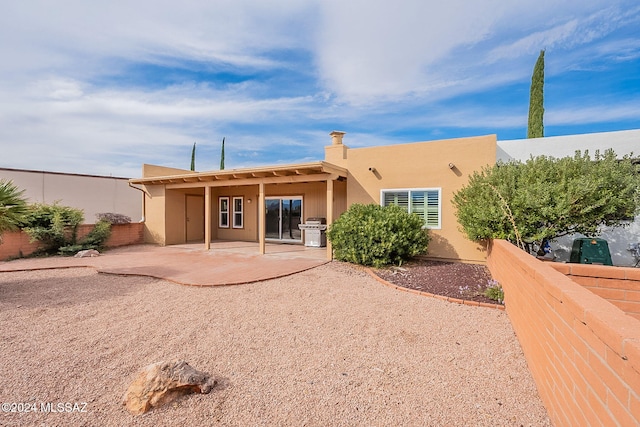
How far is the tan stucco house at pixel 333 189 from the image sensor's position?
8.97 meters

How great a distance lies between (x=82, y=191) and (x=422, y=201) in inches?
690

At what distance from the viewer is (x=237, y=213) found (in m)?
15.1

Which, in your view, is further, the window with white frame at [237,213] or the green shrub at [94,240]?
the window with white frame at [237,213]

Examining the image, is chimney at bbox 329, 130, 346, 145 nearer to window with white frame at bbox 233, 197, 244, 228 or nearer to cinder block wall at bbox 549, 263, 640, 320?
window with white frame at bbox 233, 197, 244, 228

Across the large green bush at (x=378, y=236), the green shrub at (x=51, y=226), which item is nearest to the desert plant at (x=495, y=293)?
the large green bush at (x=378, y=236)

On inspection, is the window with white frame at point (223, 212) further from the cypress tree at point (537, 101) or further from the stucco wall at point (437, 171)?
the cypress tree at point (537, 101)

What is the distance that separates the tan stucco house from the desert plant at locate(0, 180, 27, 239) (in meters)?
5.46

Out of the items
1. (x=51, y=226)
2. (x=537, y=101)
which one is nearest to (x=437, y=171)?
(x=537, y=101)

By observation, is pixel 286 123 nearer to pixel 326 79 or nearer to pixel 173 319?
pixel 326 79

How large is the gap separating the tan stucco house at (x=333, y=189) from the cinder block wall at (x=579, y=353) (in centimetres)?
603

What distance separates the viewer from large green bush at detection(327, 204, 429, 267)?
789cm

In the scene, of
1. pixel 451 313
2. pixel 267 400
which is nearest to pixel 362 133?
pixel 451 313

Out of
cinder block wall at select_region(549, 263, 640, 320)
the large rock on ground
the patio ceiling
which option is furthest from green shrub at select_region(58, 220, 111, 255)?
cinder block wall at select_region(549, 263, 640, 320)

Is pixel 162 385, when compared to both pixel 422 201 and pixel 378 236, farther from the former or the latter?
pixel 422 201
